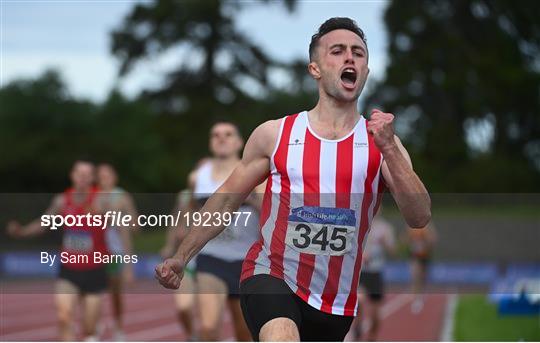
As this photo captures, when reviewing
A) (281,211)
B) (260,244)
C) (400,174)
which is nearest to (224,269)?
(260,244)

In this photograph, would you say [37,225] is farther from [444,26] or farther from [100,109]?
[100,109]

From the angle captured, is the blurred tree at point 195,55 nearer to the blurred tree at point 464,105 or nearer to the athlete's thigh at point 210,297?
the blurred tree at point 464,105

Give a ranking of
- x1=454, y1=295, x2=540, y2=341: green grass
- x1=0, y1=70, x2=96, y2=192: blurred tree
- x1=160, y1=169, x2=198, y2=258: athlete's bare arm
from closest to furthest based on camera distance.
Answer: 1. x1=160, y1=169, x2=198, y2=258: athlete's bare arm
2. x1=454, y1=295, x2=540, y2=341: green grass
3. x1=0, y1=70, x2=96, y2=192: blurred tree

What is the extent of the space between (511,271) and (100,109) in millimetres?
14154

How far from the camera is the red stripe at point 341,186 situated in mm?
4738

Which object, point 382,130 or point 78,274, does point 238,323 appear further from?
point 382,130

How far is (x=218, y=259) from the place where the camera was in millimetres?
8164

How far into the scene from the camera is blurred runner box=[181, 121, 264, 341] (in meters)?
8.08

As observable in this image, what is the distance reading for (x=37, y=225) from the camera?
8.90 m

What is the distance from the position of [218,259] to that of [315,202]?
3.50 metres

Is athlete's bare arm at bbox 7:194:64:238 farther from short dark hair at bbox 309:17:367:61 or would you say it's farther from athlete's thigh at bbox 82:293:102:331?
short dark hair at bbox 309:17:367:61

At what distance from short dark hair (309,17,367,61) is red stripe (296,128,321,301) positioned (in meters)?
0.37

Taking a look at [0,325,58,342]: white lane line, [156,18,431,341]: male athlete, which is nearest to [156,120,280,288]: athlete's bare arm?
[156,18,431,341]: male athlete

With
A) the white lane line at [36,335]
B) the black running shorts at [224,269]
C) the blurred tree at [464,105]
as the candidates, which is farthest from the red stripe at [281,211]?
the blurred tree at [464,105]
